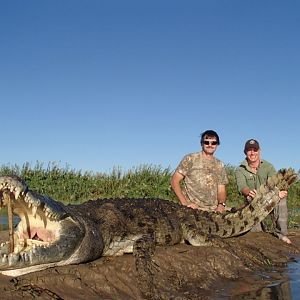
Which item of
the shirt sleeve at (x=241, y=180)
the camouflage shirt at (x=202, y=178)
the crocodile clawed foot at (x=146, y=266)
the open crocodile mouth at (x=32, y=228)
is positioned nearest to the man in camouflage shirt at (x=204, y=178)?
the camouflage shirt at (x=202, y=178)

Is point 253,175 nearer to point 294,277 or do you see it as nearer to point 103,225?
point 294,277

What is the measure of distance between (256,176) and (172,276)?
440 cm

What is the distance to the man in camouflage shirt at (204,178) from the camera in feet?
30.5

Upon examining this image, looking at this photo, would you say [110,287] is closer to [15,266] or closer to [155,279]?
[155,279]

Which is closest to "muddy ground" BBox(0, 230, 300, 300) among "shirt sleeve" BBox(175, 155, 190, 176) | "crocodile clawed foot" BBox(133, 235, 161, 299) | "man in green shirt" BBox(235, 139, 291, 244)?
"crocodile clawed foot" BBox(133, 235, 161, 299)

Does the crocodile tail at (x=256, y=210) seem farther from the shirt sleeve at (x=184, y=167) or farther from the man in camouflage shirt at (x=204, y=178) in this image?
the shirt sleeve at (x=184, y=167)

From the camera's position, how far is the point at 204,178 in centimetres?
927

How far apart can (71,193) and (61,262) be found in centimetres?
1269

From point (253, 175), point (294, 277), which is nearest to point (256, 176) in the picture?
point (253, 175)

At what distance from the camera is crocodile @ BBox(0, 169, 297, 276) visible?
16.4 feet

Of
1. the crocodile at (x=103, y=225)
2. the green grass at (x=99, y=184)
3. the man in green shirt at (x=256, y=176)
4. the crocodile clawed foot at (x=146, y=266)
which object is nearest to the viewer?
the crocodile at (x=103, y=225)

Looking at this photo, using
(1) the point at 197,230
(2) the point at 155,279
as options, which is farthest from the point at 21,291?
(1) the point at 197,230

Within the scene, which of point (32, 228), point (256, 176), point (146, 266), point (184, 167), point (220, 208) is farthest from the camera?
point (256, 176)

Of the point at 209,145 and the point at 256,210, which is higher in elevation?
the point at 209,145
